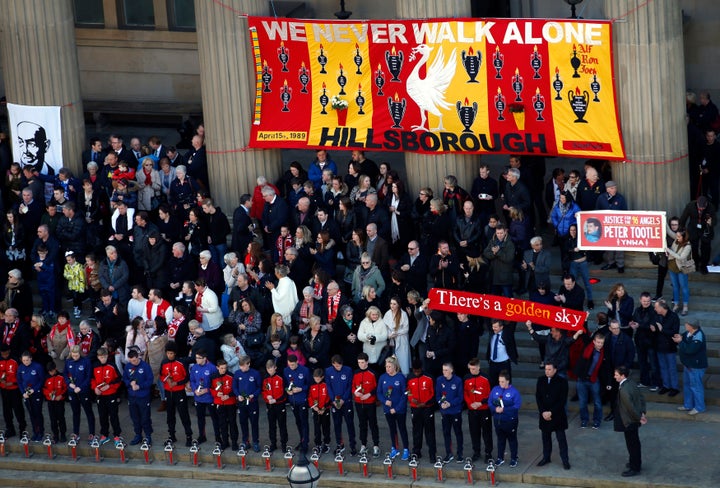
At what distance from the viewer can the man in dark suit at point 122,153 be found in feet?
108

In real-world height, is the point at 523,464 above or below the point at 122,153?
below

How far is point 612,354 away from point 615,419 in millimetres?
1330

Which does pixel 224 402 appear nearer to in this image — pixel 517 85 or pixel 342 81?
pixel 342 81

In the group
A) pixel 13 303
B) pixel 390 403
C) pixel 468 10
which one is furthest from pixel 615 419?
pixel 13 303

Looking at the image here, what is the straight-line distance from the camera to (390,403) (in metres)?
27.1

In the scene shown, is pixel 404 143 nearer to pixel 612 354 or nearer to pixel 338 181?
pixel 338 181

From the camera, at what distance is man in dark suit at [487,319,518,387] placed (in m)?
27.6

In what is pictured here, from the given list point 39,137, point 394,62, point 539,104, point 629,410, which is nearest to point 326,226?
point 394,62

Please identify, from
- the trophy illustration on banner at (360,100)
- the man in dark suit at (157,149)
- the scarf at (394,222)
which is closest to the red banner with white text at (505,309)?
the scarf at (394,222)

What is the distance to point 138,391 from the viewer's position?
28484 millimetres

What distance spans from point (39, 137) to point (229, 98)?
361cm

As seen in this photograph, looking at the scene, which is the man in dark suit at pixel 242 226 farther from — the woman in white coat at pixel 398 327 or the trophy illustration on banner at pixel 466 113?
the woman in white coat at pixel 398 327

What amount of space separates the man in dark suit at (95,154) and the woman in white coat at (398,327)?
747 cm

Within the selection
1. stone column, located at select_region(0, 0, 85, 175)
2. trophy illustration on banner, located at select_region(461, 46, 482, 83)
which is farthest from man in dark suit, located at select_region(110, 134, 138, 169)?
trophy illustration on banner, located at select_region(461, 46, 482, 83)
